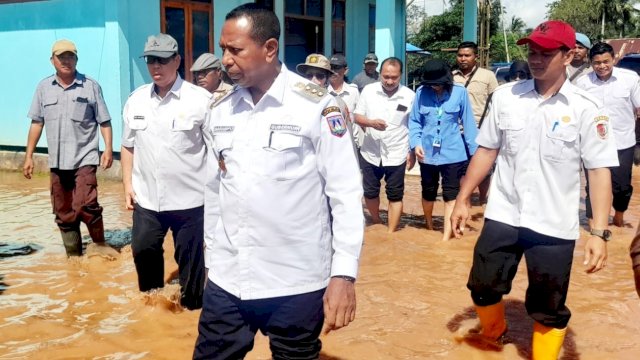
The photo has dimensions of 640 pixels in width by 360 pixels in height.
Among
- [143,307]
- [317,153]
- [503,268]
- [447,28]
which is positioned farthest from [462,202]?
[447,28]

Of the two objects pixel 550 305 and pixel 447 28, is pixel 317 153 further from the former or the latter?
pixel 447 28

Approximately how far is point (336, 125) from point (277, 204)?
38cm

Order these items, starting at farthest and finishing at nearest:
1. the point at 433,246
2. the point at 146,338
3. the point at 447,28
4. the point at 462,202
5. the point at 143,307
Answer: the point at 447,28
the point at 433,246
the point at 143,307
the point at 146,338
the point at 462,202

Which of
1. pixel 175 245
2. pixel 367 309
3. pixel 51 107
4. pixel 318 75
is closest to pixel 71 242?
pixel 51 107

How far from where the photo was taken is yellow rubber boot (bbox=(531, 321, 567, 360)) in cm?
365

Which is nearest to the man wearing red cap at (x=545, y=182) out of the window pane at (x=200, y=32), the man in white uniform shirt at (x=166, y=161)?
the man in white uniform shirt at (x=166, y=161)

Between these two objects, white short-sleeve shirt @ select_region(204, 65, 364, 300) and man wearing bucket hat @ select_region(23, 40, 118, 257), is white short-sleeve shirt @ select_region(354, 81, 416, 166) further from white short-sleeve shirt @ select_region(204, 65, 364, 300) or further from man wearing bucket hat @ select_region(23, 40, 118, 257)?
white short-sleeve shirt @ select_region(204, 65, 364, 300)

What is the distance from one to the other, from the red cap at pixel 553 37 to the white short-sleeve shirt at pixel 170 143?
217 centimetres

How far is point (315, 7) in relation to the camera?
15352 millimetres

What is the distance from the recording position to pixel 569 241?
3588 millimetres

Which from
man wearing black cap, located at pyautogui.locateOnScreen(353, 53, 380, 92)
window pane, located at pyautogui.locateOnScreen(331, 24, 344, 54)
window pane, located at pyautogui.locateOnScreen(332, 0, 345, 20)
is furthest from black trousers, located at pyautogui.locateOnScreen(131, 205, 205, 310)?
window pane, located at pyautogui.locateOnScreen(332, 0, 345, 20)

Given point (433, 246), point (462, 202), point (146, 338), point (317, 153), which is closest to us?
point (317, 153)

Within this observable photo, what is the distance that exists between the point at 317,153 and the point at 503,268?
1613mm

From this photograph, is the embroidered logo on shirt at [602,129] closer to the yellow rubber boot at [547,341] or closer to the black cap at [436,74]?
the yellow rubber boot at [547,341]
